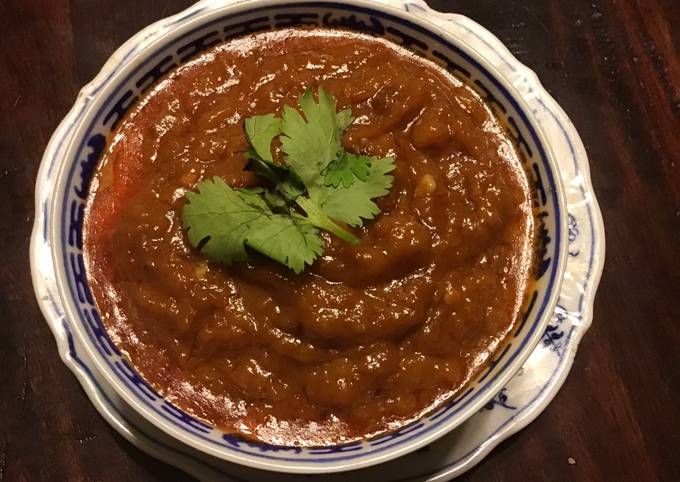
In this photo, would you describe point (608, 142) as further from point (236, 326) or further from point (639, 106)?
point (236, 326)

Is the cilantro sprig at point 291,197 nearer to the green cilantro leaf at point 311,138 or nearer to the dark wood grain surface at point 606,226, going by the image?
the green cilantro leaf at point 311,138

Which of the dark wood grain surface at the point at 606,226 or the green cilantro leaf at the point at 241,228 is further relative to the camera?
the dark wood grain surface at the point at 606,226

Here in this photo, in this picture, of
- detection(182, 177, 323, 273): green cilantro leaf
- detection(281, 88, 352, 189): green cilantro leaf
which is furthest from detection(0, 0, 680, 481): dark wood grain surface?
detection(281, 88, 352, 189): green cilantro leaf

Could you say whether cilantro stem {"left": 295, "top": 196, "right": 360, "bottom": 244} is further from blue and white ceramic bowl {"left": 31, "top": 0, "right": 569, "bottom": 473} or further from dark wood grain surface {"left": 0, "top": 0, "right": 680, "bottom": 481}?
dark wood grain surface {"left": 0, "top": 0, "right": 680, "bottom": 481}

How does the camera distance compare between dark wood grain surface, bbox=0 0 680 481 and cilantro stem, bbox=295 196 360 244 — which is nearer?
cilantro stem, bbox=295 196 360 244

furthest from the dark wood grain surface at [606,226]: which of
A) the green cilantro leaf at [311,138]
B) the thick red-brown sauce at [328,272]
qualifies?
the green cilantro leaf at [311,138]

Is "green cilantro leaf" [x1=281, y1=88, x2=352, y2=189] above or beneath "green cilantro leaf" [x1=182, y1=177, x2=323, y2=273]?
above

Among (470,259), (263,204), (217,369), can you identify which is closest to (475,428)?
(470,259)
